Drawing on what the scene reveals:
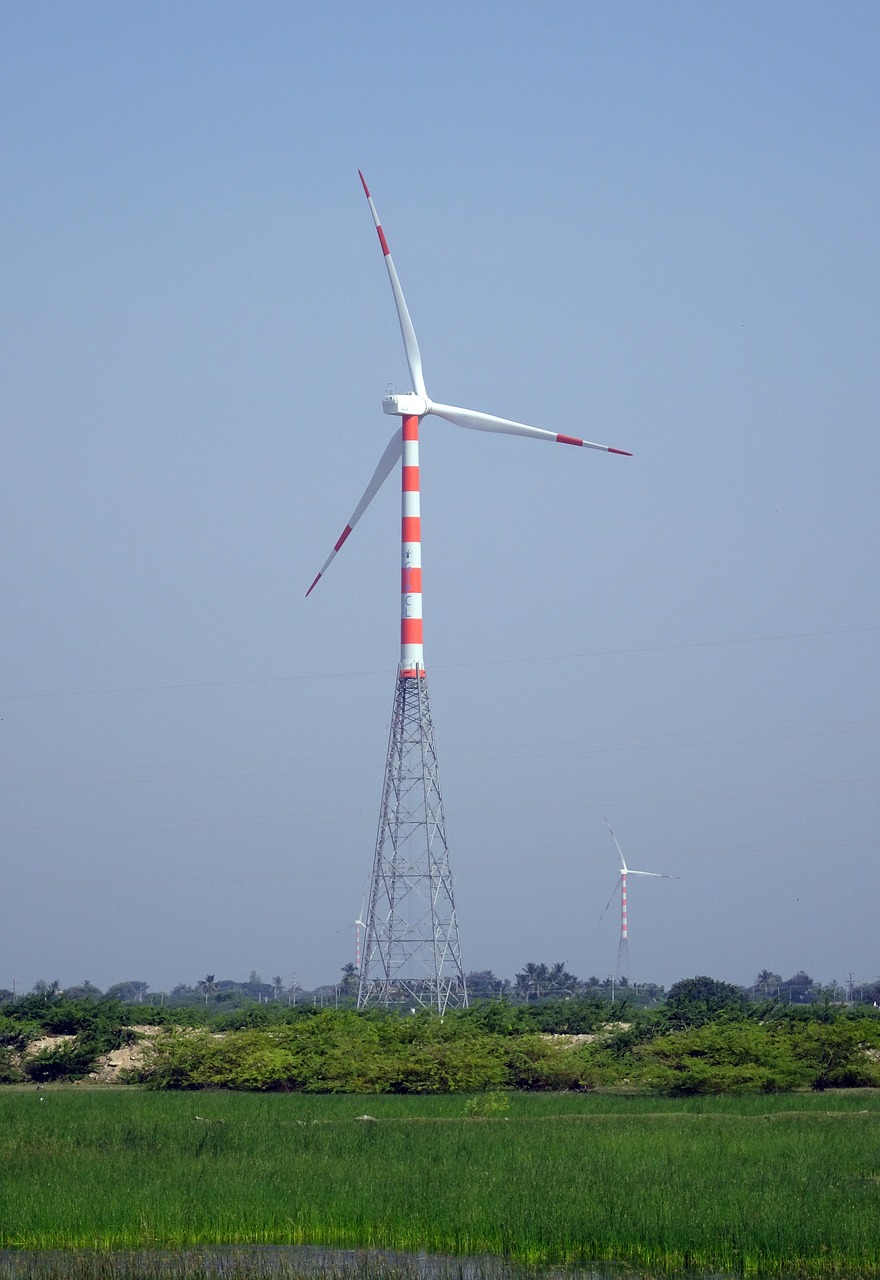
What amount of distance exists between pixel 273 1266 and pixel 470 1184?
Answer: 572cm

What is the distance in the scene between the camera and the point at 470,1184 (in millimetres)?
27453

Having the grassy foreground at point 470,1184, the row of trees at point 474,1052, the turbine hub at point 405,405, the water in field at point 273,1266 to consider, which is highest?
the turbine hub at point 405,405

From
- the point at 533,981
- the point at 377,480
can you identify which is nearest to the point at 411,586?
the point at 377,480

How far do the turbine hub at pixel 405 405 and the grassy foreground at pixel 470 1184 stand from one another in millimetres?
38553

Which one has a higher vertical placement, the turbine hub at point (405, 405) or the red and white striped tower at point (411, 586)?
the turbine hub at point (405, 405)

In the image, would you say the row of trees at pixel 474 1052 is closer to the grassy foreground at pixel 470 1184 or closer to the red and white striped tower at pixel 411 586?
the grassy foreground at pixel 470 1184

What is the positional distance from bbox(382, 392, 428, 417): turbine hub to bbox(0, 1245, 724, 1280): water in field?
2003 inches

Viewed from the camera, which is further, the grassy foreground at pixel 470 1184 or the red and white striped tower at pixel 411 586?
the red and white striped tower at pixel 411 586

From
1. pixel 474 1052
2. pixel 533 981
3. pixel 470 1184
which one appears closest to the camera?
pixel 470 1184

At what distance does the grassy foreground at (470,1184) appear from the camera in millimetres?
23641

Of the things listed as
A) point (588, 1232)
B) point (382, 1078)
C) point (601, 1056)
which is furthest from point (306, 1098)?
point (588, 1232)

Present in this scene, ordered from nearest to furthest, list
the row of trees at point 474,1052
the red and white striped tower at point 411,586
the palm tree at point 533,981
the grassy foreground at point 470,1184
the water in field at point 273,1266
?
the water in field at point 273,1266, the grassy foreground at point 470,1184, the row of trees at point 474,1052, the red and white striped tower at point 411,586, the palm tree at point 533,981

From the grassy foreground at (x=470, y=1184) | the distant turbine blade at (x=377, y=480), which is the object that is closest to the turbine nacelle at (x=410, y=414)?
the distant turbine blade at (x=377, y=480)

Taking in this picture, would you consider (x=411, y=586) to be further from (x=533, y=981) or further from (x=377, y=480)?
(x=533, y=981)
